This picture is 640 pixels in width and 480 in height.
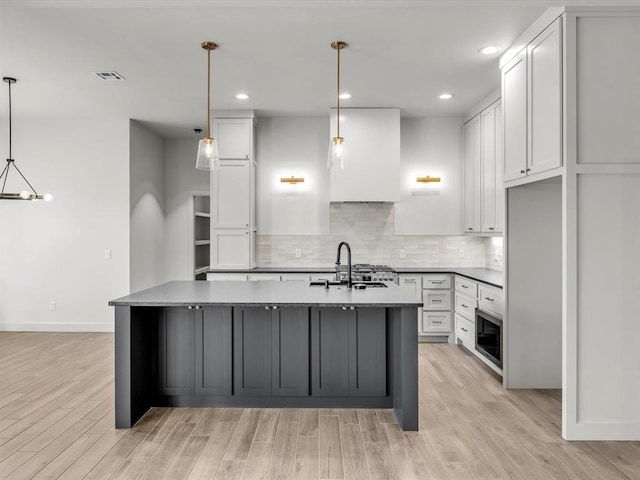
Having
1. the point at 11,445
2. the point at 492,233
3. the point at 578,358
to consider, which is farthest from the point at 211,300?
the point at 492,233

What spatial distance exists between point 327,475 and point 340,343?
42.5 inches

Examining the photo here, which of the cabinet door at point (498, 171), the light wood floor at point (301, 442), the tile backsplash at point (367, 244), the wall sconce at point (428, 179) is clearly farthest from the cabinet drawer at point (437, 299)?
the light wood floor at point (301, 442)

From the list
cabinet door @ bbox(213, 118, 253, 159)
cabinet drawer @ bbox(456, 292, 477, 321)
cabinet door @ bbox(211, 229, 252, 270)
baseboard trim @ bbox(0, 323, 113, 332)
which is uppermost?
cabinet door @ bbox(213, 118, 253, 159)

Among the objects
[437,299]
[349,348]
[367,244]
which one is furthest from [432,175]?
[349,348]

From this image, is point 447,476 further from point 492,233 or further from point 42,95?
point 42,95

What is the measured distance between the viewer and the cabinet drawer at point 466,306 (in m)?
4.91

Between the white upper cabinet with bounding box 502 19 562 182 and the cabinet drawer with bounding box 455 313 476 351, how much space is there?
1.83 m

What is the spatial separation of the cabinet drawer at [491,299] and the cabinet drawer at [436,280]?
0.86 m

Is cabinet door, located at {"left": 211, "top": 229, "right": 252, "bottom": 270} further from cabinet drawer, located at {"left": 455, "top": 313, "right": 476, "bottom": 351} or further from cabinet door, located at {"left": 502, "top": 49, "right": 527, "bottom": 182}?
cabinet door, located at {"left": 502, "top": 49, "right": 527, "bottom": 182}

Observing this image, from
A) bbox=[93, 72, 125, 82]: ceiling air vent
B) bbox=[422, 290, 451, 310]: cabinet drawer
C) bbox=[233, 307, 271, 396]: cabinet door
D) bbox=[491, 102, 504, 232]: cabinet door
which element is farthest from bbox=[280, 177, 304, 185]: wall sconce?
bbox=[233, 307, 271, 396]: cabinet door

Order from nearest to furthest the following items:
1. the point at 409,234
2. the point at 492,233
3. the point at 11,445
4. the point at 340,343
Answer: the point at 11,445, the point at 340,343, the point at 492,233, the point at 409,234

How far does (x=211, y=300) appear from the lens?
9.96 feet

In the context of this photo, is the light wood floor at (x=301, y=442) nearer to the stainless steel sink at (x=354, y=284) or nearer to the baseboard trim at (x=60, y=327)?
the stainless steel sink at (x=354, y=284)

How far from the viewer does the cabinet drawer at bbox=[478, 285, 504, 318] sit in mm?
4145
